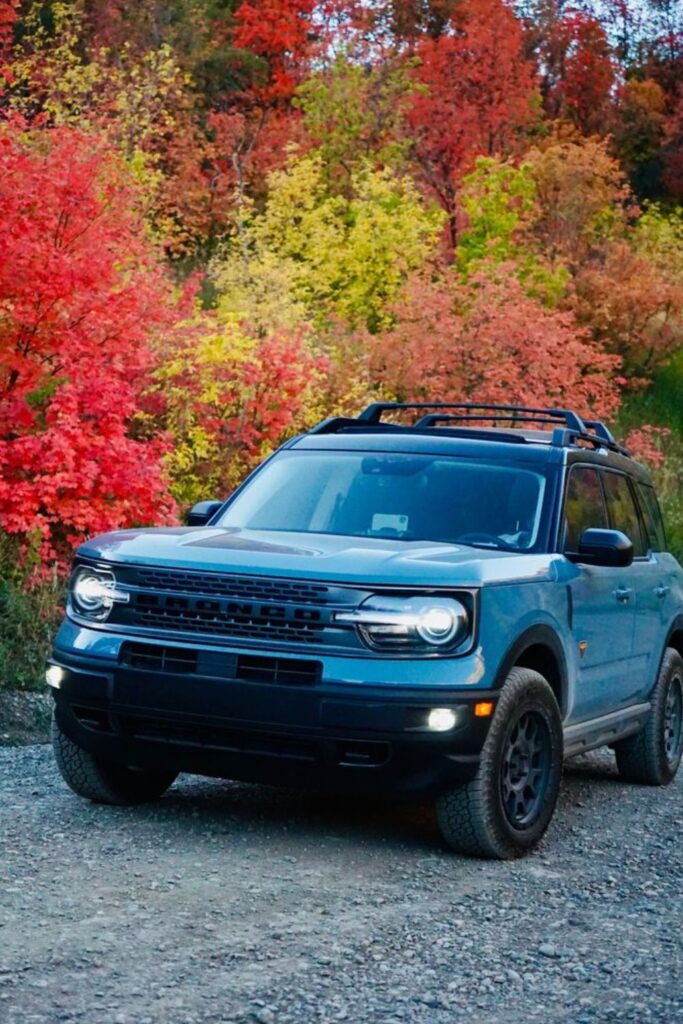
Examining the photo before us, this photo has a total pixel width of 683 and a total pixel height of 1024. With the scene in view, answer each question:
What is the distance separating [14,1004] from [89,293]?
→ 434 inches

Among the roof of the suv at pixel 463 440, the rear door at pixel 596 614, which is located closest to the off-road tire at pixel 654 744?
the rear door at pixel 596 614

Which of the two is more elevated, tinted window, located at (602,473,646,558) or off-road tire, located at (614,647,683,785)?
tinted window, located at (602,473,646,558)

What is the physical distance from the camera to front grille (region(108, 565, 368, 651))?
249 inches

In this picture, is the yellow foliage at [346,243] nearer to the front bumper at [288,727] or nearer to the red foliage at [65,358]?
the red foliage at [65,358]

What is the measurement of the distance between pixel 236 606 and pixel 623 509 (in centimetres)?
320

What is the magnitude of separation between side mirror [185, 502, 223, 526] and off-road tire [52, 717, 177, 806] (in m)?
1.35

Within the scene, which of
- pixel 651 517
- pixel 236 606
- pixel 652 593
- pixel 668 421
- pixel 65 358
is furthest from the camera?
pixel 668 421

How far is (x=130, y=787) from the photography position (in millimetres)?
7391

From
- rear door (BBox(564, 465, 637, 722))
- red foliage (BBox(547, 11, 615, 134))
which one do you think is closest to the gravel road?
rear door (BBox(564, 465, 637, 722))

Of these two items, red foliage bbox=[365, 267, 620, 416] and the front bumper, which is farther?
red foliage bbox=[365, 267, 620, 416]

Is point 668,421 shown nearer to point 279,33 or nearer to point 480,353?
point 480,353

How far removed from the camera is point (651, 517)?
9.45 metres

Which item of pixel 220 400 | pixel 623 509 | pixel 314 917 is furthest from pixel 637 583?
pixel 220 400

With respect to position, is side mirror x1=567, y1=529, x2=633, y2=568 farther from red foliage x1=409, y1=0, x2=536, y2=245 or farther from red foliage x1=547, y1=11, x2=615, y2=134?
red foliage x1=547, y1=11, x2=615, y2=134
